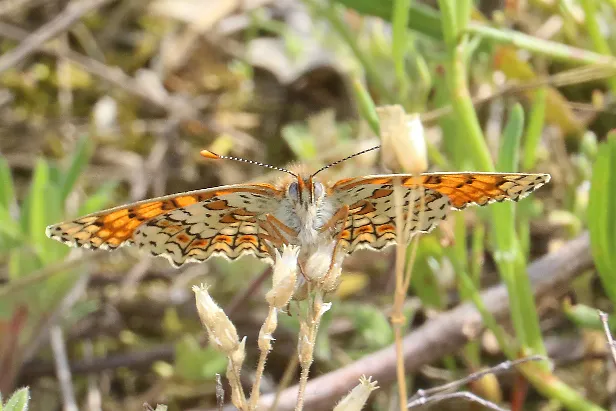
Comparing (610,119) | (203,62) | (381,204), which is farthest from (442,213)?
(203,62)

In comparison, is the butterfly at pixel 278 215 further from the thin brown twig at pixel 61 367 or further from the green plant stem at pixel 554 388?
the thin brown twig at pixel 61 367

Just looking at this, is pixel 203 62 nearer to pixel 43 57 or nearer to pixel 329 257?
pixel 43 57

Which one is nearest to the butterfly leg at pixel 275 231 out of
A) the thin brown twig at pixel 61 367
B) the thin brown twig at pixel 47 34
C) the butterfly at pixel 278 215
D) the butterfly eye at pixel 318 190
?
the butterfly at pixel 278 215

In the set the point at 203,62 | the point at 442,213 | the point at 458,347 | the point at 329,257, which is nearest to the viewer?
the point at 329,257

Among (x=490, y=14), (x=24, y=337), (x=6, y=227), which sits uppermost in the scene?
(x=490, y=14)

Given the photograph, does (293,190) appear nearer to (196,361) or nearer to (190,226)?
(190,226)

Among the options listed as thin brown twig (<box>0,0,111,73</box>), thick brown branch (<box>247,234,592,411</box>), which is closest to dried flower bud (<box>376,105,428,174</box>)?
thick brown branch (<box>247,234,592,411</box>)

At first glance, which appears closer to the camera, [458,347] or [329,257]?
[329,257]

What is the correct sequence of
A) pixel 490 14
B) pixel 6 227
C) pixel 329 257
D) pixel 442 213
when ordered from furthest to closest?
pixel 490 14, pixel 6 227, pixel 442 213, pixel 329 257
